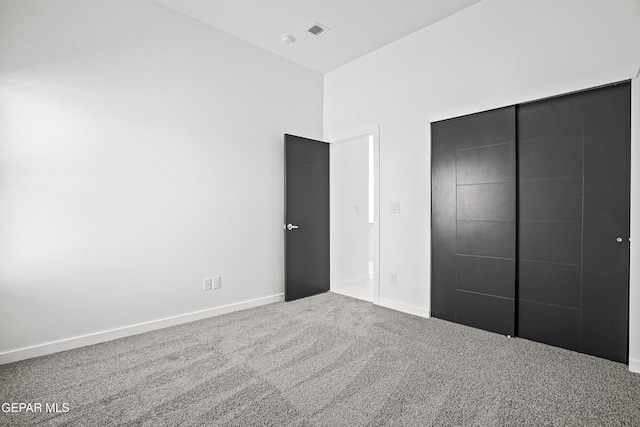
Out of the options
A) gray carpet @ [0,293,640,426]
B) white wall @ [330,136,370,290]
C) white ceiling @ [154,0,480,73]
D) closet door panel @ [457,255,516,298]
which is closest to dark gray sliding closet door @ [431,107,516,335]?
closet door panel @ [457,255,516,298]

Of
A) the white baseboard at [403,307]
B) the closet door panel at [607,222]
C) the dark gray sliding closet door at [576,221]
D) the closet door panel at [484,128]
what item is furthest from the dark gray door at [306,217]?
the closet door panel at [607,222]

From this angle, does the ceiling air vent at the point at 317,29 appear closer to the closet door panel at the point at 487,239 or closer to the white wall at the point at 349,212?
the white wall at the point at 349,212

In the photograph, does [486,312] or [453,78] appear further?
[453,78]

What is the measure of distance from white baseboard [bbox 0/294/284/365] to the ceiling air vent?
10.1 ft

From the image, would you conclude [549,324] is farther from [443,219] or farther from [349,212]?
[349,212]

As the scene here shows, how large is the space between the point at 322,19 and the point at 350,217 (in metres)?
2.56

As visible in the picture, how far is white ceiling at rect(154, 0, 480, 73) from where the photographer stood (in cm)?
287

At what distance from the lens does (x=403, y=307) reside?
3416 millimetres

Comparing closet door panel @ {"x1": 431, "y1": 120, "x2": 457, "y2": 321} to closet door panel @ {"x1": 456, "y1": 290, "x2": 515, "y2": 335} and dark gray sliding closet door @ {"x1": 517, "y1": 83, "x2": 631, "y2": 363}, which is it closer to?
closet door panel @ {"x1": 456, "y1": 290, "x2": 515, "y2": 335}

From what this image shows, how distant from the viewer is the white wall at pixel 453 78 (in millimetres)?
2223

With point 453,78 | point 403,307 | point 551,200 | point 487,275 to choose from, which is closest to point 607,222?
point 551,200

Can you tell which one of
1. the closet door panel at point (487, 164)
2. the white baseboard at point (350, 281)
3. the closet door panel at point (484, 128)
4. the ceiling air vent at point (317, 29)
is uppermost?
the ceiling air vent at point (317, 29)

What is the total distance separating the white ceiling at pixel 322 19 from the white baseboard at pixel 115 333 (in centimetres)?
301

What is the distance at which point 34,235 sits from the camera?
2.30m
